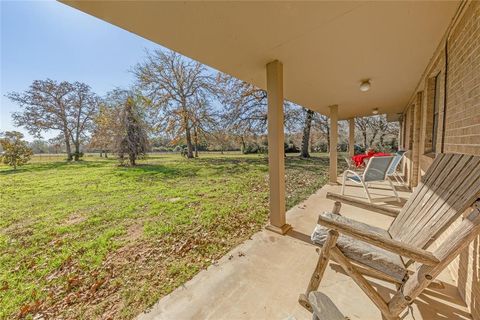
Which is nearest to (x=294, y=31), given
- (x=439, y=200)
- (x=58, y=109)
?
(x=439, y=200)

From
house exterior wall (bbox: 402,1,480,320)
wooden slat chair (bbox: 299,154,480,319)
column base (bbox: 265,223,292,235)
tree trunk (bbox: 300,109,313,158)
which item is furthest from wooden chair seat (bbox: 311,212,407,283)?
tree trunk (bbox: 300,109,313,158)

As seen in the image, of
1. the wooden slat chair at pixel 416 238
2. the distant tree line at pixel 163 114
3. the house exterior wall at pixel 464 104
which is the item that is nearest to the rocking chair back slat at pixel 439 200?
the wooden slat chair at pixel 416 238

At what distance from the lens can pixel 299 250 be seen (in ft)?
7.65

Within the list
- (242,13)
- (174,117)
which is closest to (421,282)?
(242,13)

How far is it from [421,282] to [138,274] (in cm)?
242

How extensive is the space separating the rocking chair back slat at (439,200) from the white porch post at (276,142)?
1290mm

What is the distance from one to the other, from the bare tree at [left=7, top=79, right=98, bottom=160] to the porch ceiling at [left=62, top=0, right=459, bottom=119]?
A: 2244 centimetres

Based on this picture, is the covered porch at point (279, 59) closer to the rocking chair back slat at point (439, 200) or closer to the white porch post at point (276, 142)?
the white porch post at point (276, 142)

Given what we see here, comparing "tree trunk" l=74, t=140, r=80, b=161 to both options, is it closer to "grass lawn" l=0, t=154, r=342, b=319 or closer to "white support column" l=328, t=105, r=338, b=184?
"grass lawn" l=0, t=154, r=342, b=319

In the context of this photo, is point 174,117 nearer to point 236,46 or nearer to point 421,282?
point 236,46

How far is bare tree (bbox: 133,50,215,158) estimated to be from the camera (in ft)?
49.0

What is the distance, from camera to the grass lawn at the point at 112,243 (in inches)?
69.9

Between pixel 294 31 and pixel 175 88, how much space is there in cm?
1597

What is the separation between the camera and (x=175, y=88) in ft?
52.4
